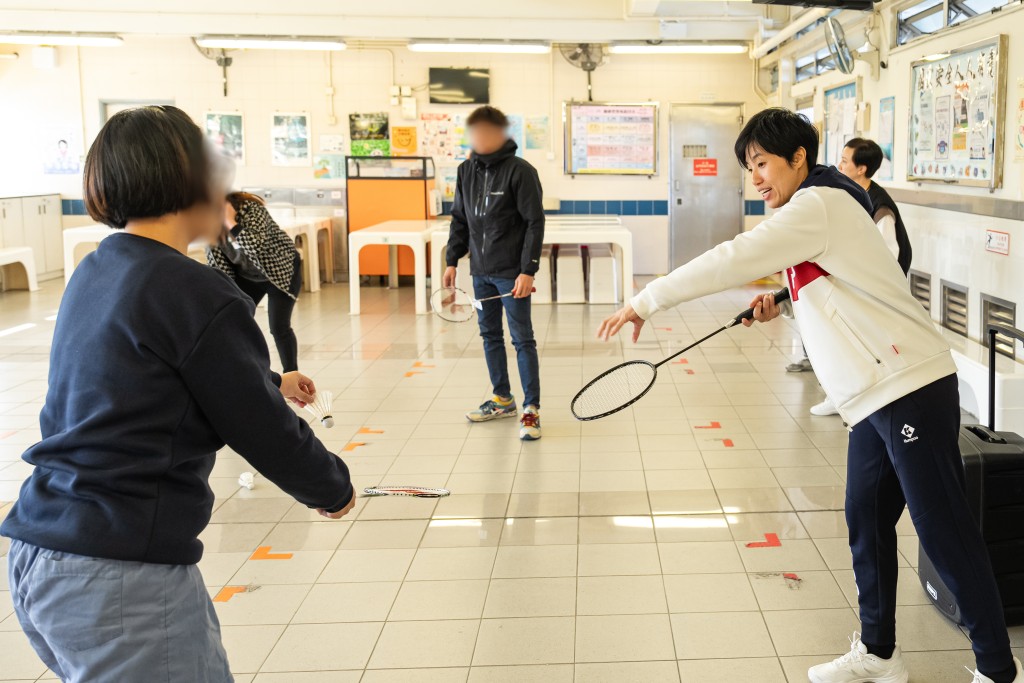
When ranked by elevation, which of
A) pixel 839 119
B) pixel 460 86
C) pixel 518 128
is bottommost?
pixel 839 119

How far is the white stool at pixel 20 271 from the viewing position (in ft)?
34.7

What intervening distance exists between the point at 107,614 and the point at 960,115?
226 inches

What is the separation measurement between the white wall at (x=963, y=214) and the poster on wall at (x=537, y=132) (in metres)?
5.08

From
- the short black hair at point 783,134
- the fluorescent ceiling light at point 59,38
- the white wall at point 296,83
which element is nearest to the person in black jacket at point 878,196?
the short black hair at point 783,134

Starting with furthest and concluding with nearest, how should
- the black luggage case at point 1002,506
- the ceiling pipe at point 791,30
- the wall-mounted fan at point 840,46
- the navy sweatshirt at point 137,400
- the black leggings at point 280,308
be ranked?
1. the ceiling pipe at point 791,30
2. the wall-mounted fan at point 840,46
3. the black leggings at point 280,308
4. the black luggage case at point 1002,506
5. the navy sweatshirt at point 137,400

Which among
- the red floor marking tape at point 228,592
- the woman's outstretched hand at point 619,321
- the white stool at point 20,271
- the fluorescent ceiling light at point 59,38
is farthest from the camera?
the white stool at point 20,271

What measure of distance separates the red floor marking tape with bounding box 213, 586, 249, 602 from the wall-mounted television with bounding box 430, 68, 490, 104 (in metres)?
9.36

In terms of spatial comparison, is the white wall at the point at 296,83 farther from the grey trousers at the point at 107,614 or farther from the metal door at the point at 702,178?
the grey trousers at the point at 107,614

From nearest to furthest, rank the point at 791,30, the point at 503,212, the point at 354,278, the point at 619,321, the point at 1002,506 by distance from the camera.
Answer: the point at 619,321, the point at 1002,506, the point at 503,212, the point at 791,30, the point at 354,278

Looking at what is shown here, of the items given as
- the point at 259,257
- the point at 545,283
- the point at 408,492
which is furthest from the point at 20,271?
the point at 408,492

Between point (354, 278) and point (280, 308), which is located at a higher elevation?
point (280, 308)

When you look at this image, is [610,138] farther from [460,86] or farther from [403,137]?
[403,137]

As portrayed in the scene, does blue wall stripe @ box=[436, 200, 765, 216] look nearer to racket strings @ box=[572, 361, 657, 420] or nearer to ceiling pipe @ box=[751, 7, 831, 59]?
ceiling pipe @ box=[751, 7, 831, 59]

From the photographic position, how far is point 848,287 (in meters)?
2.38
